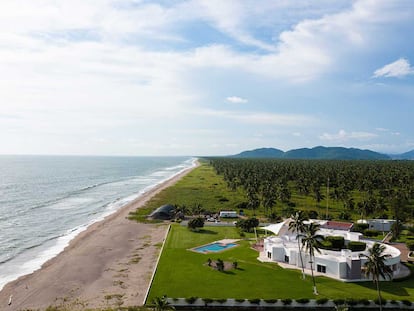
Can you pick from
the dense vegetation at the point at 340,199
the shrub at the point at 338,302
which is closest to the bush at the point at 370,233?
the dense vegetation at the point at 340,199

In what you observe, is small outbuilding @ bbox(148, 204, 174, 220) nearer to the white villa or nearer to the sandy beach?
the sandy beach

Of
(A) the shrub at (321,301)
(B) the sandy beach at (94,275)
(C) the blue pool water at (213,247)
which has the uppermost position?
(A) the shrub at (321,301)

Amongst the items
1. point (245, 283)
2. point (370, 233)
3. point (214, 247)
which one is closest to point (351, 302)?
point (245, 283)

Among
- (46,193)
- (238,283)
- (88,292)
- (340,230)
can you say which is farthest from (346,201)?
(46,193)

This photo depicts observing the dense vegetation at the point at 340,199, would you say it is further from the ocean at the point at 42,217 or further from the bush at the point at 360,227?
the ocean at the point at 42,217

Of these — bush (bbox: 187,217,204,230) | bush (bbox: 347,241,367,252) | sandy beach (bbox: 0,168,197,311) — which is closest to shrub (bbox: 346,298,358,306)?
bush (bbox: 347,241,367,252)
